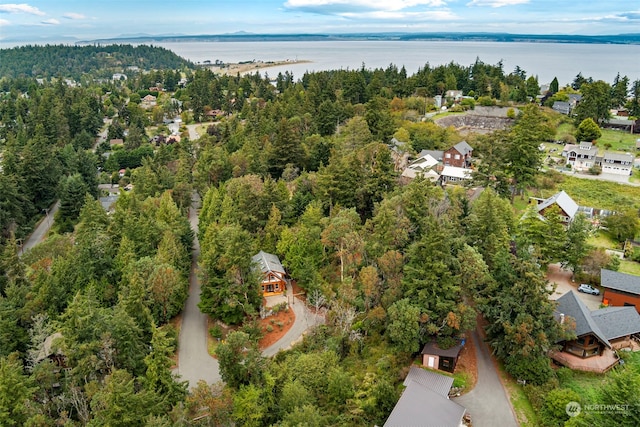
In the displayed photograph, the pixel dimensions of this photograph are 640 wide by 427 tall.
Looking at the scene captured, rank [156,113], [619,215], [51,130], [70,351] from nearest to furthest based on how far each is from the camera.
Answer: [70,351], [619,215], [51,130], [156,113]

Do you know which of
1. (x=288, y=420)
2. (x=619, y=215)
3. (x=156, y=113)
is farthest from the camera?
(x=156, y=113)

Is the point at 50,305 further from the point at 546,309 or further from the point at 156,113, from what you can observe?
the point at 156,113

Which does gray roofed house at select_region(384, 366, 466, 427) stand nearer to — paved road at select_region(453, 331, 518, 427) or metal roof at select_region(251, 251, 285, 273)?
paved road at select_region(453, 331, 518, 427)

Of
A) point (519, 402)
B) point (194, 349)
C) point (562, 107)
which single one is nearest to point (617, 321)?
point (519, 402)

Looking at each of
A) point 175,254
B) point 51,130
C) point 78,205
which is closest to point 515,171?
point 175,254

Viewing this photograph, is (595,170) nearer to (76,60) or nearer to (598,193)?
(598,193)

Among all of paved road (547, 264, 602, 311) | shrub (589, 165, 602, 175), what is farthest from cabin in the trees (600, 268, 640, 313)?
shrub (589, 165, 602, 175)
